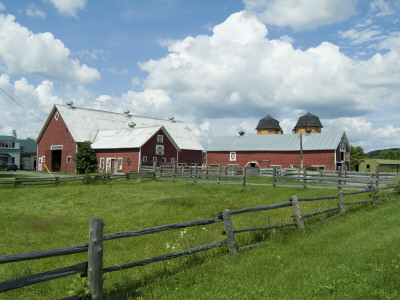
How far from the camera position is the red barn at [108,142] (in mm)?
44562

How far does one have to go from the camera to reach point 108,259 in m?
8.70

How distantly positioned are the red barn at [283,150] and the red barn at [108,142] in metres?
4.09

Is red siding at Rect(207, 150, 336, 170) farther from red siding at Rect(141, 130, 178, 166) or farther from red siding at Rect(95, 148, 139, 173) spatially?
red siding at Rect(95, 148, 139, 173)

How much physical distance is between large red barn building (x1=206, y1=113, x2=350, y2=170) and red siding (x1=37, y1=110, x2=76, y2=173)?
21.5m

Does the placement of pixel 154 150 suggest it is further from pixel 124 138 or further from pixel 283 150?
pixel 283 150

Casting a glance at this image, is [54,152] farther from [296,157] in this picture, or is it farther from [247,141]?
[296,157]

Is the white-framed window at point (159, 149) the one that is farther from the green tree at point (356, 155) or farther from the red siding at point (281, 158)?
the green tree at point (356, 155)

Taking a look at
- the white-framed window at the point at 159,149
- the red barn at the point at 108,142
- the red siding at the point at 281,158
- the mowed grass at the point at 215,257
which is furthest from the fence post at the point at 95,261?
the red siding at the point at 281,158

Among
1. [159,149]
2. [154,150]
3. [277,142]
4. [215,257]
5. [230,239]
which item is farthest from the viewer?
[277,142]

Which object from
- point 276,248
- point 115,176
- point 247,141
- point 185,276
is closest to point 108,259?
point 185,276

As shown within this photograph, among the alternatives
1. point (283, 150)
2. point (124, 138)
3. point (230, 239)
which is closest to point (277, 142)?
point (283, 150)

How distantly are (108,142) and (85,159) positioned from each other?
140 inches

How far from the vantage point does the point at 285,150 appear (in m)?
50.9

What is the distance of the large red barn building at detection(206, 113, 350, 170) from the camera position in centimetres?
4841
